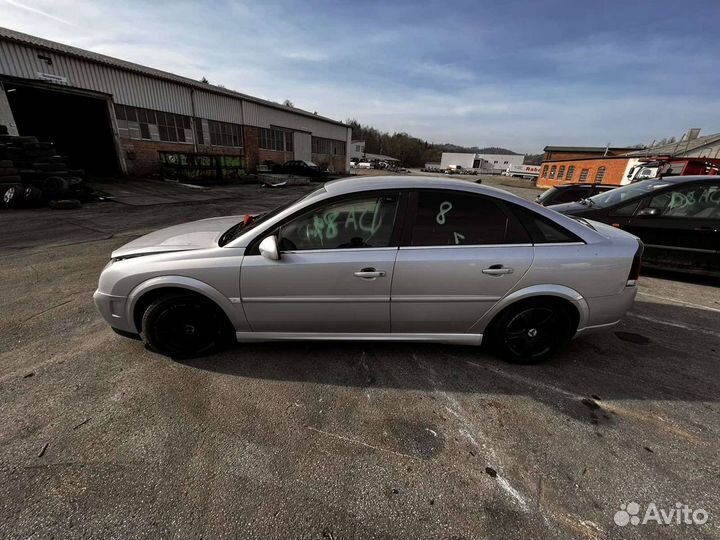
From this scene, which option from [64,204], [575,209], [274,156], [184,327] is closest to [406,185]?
[184,327]

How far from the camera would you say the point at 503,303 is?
2.60 metres

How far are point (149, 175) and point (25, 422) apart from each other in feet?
68.8

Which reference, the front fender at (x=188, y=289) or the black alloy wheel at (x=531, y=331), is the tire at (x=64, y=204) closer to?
the front fender at (x=188, y=289)

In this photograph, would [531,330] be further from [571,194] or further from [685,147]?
[685,147]

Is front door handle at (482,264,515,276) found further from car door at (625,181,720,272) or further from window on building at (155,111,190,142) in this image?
window on building at (155,111,190,142)

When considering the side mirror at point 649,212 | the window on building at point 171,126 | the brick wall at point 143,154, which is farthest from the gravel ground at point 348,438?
the window on building at point 171,126

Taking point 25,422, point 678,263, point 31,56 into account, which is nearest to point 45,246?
point 25,422

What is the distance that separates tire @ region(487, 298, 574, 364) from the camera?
268 centimetres

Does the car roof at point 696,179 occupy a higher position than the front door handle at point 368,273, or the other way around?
the car roof at point 696,179

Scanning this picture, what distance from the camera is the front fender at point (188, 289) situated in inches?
99.0

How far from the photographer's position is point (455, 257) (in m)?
2.47

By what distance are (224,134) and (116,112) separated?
7159 mm

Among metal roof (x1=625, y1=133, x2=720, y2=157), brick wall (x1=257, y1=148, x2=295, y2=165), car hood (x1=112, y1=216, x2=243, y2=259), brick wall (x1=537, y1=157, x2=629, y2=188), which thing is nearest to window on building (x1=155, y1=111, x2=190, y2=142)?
brick wall (x1=257, y1=148, x2=295, y2=165)

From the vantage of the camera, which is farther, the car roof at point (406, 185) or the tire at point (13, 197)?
the tire at point (13, 197)
